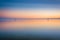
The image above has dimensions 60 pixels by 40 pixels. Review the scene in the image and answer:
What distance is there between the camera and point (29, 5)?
1.01m

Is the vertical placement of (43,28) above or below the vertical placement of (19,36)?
above

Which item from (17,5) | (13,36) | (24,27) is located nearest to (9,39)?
(13,36)

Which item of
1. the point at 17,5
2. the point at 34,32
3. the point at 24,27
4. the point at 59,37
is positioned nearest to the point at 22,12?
the point at 17,5

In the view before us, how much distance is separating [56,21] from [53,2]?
342 millimetres

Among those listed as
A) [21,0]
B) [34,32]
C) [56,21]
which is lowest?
[34,32]

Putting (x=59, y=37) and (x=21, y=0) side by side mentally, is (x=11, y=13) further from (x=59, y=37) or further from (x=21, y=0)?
(x=59, y=37)

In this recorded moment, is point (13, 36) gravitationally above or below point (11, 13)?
below

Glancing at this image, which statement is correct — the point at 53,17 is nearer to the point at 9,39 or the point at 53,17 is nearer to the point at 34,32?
the point at 34,32

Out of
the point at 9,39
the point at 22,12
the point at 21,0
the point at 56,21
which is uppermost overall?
the point at 21,0

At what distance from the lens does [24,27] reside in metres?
1.02

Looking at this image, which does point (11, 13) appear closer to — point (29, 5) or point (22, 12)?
point (22, 12)

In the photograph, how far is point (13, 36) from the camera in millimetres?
1019

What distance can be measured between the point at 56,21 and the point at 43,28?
0.26 metres

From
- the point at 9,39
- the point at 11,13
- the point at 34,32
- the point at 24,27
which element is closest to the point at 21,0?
the point at 11,13
